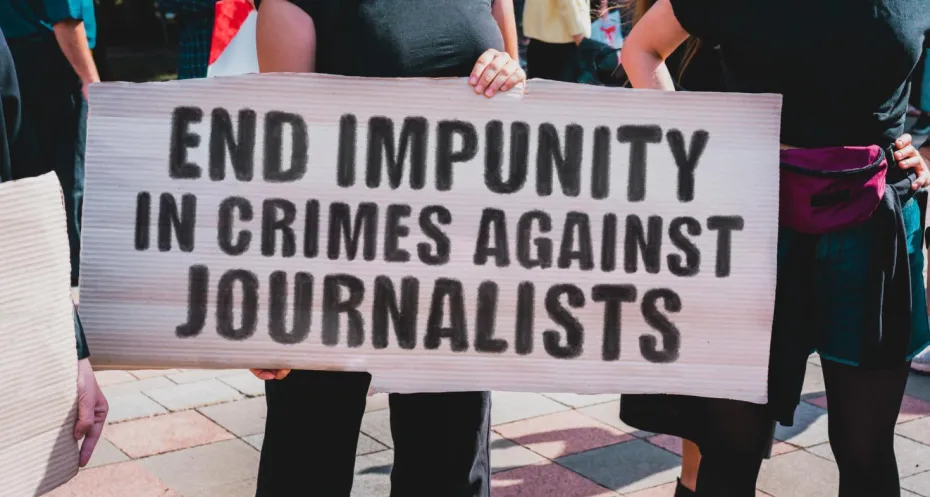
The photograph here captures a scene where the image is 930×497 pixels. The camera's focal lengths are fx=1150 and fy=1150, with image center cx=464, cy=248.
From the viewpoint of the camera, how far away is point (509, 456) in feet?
12.4

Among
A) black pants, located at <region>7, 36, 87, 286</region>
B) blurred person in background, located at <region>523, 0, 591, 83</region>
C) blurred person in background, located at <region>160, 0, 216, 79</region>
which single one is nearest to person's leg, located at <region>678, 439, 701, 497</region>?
black pants, located at <region>7, 36, 87, 286</region>

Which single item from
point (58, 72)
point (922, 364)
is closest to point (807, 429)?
point (922, 364)

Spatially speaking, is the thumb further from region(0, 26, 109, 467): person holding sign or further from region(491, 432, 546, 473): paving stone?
region(491, 432, 546, 473): paving stone

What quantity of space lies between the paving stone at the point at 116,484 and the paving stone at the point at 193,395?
56cm

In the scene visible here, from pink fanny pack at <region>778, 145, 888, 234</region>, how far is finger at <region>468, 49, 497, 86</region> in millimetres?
669

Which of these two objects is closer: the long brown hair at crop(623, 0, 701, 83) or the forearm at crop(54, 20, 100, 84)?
the long brown hair at crop(623, 0, 701, 83)

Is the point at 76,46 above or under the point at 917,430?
above

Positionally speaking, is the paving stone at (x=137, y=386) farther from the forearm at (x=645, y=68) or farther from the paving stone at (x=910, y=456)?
the paving stone at (x=910, y=456)

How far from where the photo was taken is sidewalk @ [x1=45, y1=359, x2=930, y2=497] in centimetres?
355

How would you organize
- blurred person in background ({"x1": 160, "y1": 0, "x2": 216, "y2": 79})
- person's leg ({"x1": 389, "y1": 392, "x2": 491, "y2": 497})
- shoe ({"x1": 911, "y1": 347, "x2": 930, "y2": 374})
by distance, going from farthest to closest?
blurred person in background ({"x1": 160, "y1": 0, "x2": 216, "y2": 79})
shoe ({"x1": 911, "y1": 347, "x2": 930, "y2": 374})
person's leg ({"x1": 389, "y1": 392, "x2": 491, "y2": 497})

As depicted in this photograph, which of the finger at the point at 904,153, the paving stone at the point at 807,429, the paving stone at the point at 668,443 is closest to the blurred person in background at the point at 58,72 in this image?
the paving stone at the point at 668,443

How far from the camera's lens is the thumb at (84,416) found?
1850 mm

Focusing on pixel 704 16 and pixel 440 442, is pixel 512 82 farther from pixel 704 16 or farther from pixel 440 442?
pixel 440 442

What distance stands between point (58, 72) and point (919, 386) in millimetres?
3993
